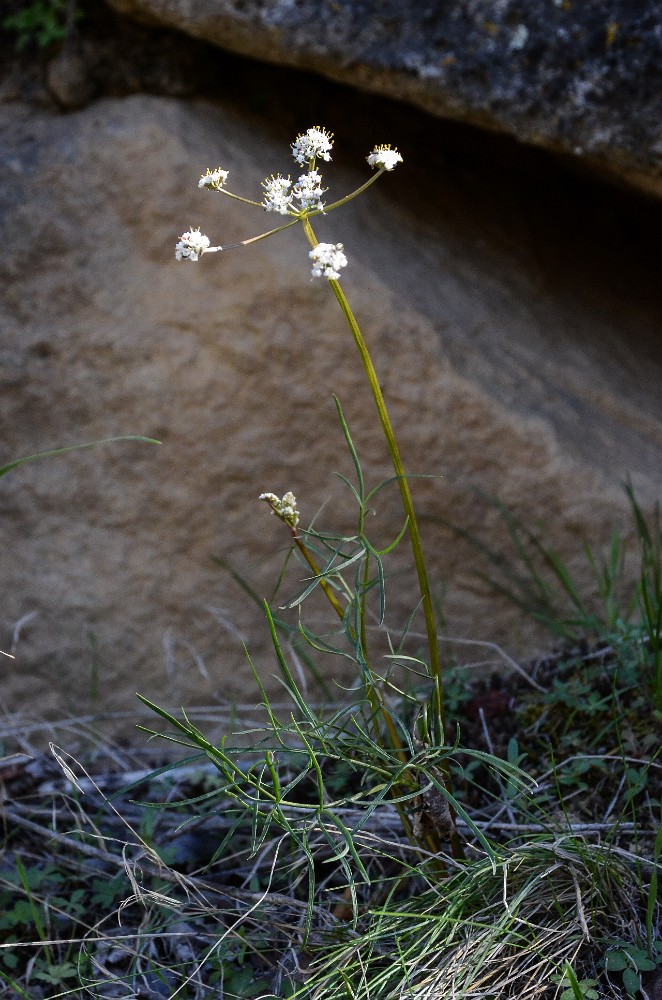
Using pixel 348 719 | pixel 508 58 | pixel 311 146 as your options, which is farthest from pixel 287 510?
pixel 508 58

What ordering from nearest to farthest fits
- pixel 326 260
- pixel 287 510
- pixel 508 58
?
pixel 326 260
pixel 287 510
pixel 508 58

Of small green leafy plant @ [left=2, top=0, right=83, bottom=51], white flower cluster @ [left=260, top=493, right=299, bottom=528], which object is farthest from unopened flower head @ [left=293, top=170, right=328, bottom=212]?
small green leafy plant @ [left=2, top=0, right=83, bottom=51]

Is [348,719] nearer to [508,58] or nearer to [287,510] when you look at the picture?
[287,510]

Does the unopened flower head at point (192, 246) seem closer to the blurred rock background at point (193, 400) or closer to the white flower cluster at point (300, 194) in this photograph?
the white flower cluster at point (300, 194)

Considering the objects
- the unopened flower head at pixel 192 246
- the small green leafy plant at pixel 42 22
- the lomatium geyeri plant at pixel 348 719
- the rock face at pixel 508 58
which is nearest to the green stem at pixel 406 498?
the lomatium geyeri plant at pixel 348 719

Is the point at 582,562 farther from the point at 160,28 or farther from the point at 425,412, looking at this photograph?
→ the point at 160,28

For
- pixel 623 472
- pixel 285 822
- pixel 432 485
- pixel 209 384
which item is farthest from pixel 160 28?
pixel 285 822
